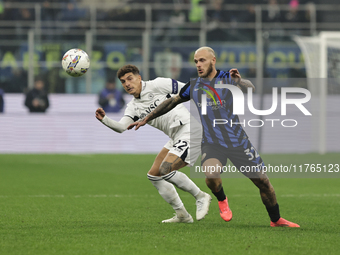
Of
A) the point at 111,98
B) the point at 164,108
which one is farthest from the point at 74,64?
the point at 111,98

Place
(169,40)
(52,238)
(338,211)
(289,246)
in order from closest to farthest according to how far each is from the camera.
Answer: (289,246)
(52,238)
(338,211)
(169,40)

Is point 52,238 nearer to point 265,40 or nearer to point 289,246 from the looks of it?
point 289,246

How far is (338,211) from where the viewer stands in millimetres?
8008

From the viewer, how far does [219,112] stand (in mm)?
6574

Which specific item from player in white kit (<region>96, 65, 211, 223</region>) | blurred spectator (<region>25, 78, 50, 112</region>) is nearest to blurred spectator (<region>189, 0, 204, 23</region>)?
blurred spectator (<region>25, 78, 50, 112</region>)

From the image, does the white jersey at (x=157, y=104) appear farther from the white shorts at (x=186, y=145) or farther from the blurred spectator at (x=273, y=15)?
the blurred spectator at (x=273, y=15)

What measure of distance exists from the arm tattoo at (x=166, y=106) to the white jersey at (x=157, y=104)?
63cm

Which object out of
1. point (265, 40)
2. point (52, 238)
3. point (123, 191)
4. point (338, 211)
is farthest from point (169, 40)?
point (52, 238)

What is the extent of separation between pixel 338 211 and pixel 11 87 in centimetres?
1311

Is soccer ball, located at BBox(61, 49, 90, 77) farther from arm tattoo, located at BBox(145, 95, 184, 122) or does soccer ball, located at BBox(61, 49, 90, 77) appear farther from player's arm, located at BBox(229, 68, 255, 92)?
player's arm, located at BBox(229, 68, 255, 92)

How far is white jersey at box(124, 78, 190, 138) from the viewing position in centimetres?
734

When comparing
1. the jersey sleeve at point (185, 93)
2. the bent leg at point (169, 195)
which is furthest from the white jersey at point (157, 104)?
the jersey sleeve at point (185, 93)

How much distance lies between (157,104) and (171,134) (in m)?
0.41

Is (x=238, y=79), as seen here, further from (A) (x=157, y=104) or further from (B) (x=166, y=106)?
(A) (x=157, y=104)
